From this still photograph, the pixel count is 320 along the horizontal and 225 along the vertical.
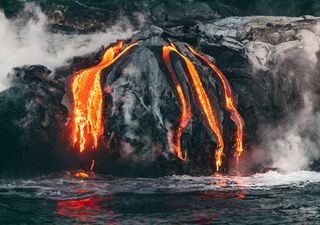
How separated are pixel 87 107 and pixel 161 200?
7612 millimetres

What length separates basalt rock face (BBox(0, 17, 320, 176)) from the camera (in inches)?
761

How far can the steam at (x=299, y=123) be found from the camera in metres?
22.4

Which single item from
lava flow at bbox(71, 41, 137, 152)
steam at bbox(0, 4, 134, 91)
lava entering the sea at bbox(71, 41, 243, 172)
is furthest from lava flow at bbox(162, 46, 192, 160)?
steam at bbox(0, 4, 134, 91)

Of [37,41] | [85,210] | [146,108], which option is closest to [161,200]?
[85,210]

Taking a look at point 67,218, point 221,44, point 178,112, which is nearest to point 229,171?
point 178,112

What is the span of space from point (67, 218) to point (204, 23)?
19116 millimetres

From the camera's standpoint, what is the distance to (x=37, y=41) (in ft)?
87.5

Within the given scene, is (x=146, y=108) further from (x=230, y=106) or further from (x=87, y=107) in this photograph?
(x=230, y=106)

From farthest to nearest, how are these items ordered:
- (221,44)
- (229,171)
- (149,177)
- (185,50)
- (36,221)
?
(221,44) → (185,50) → (229,171) → (149,177) → (36,221)

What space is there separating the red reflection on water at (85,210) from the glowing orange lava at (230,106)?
880cm

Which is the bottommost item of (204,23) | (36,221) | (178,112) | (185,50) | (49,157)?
(36,221)

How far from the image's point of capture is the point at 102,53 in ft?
76.8

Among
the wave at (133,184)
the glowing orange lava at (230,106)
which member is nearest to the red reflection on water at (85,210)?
the wave at (133,184)

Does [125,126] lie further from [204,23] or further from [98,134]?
[204,23]
